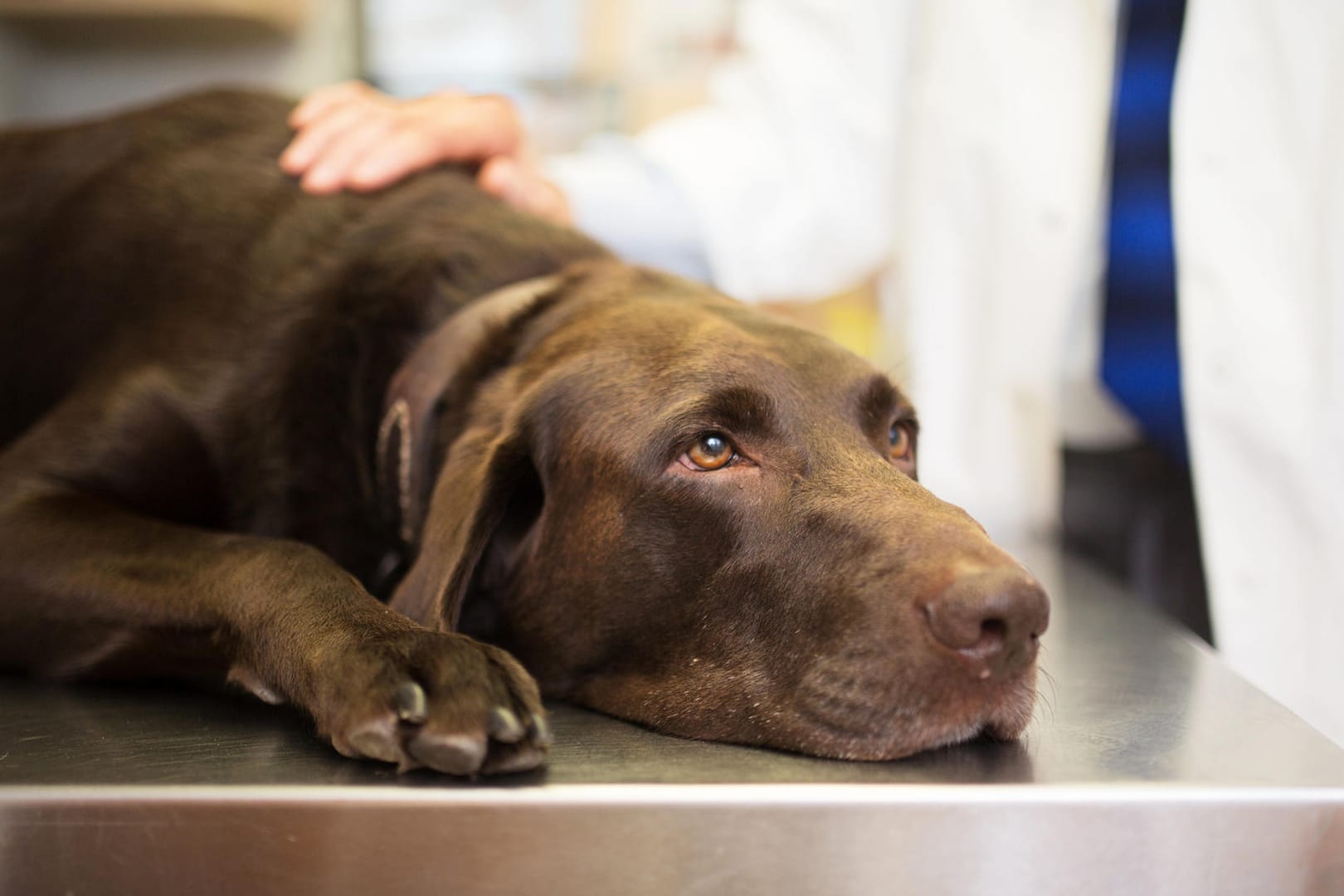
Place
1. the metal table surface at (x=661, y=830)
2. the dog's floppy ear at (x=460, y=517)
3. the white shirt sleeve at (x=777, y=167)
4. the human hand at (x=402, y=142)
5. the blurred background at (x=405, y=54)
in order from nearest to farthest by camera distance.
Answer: the metal table surface at (x=661, y=830) → the dog's floppy ear at (x=460, y=517) → the human hand at (x=402, y=142) → the white shirt sleeve at (x=777, y=167) → the blurred background at (x=405, y=54)

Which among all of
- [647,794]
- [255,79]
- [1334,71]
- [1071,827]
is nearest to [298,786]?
[647,794]

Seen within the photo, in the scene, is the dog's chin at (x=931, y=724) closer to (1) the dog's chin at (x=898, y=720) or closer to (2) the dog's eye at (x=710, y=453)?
(1) the dog's chin at (x=898, y=720)

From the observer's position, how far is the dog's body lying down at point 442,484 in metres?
0.93

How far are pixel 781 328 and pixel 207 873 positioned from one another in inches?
31.9

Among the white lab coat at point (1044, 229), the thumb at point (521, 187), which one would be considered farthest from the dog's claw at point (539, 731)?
the white lab coat at point (1044, 229)

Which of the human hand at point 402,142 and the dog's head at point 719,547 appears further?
the human hand at point 402,142

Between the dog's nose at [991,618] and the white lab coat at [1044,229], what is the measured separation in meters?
0.95

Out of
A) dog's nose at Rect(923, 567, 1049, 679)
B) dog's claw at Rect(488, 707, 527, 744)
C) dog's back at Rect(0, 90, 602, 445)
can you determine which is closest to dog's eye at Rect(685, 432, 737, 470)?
dog's nose at Rect(923, 567, 1049, 679)

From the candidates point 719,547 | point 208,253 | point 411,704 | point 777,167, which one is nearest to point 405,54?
point 777,167

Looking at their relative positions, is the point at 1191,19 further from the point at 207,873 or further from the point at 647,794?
the point at 207,873

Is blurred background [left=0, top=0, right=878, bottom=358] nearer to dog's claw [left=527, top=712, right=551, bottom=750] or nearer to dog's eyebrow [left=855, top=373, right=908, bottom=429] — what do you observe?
dog's eyebrow [left=855, top=373, right=908, bottom=429]

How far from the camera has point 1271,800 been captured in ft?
2.46

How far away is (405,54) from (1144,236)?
349cm

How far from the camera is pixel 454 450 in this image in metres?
1.26
